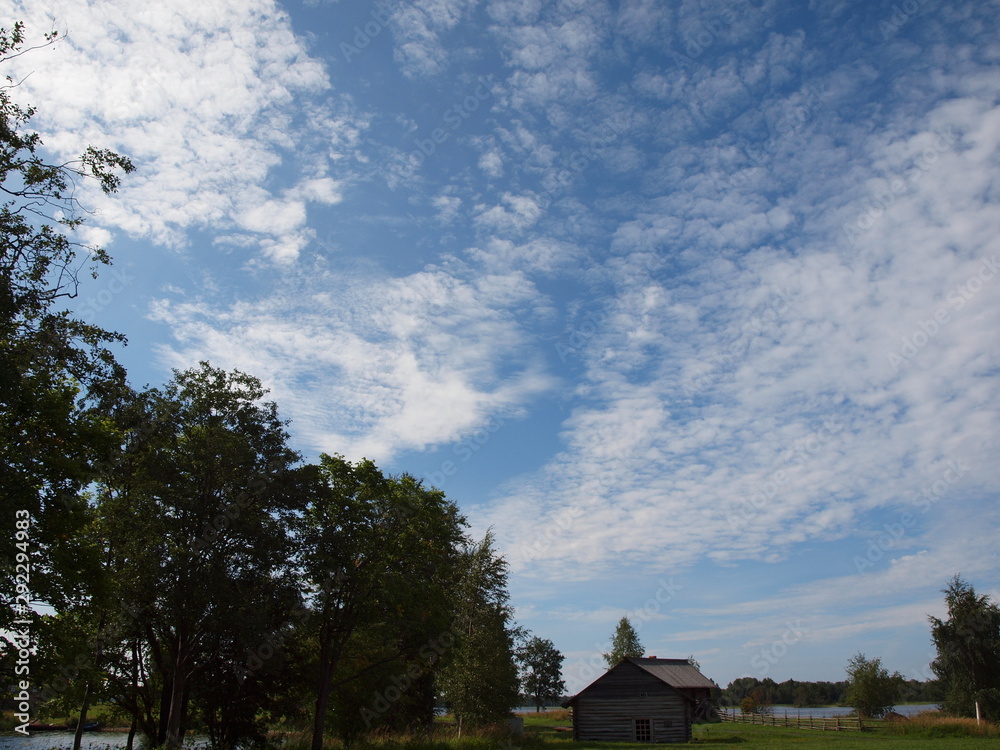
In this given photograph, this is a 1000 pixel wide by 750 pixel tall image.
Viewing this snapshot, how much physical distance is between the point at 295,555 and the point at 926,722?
Answer: 49.4m

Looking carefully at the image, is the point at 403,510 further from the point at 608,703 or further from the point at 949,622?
the point at 949,622

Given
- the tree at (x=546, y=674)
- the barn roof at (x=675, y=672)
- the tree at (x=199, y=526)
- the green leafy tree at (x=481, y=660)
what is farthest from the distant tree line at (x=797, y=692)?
the tree at (x=199, y=526)

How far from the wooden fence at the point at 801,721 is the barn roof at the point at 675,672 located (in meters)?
14.1

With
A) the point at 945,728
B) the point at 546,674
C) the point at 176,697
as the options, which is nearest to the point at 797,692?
the point at 546,674

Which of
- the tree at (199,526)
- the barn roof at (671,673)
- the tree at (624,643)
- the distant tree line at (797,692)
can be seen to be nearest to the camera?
the tree at (199,526)

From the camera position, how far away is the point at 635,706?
162 ft

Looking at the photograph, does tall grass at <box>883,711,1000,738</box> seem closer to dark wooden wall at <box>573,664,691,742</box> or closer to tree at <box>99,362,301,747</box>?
dark wooden wall at <box>573,664,691,742</box>

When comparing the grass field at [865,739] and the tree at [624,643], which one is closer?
the grass field at [865,739]

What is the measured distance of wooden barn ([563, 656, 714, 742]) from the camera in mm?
48719

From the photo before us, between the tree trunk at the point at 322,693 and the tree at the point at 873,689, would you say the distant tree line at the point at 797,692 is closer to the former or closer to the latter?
the tree at the point at 873,689

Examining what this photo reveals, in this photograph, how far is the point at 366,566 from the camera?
32.5 metres

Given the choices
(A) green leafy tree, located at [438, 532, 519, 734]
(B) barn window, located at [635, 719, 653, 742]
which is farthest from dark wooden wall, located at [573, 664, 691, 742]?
(A) green leafy tree, located at [438, 532, 519, 734]

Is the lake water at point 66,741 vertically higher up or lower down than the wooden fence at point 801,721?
higher up

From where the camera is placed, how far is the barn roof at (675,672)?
166 ft
